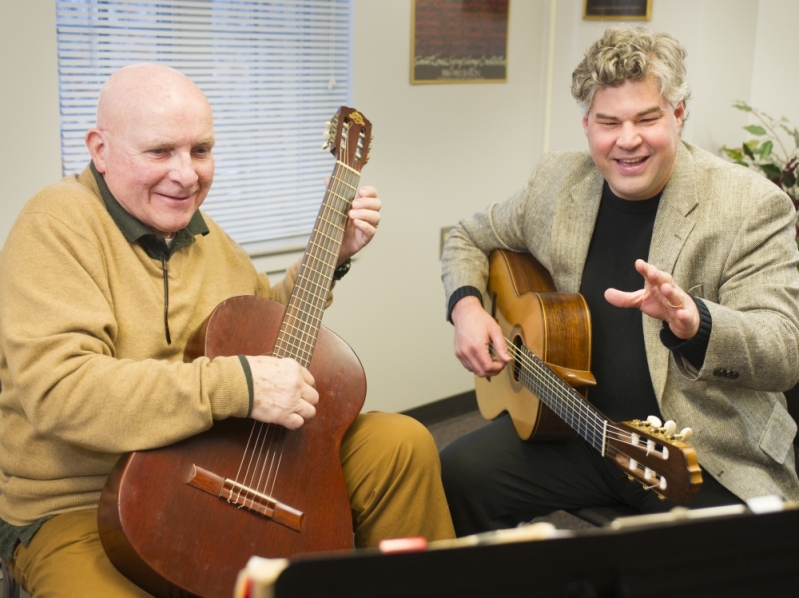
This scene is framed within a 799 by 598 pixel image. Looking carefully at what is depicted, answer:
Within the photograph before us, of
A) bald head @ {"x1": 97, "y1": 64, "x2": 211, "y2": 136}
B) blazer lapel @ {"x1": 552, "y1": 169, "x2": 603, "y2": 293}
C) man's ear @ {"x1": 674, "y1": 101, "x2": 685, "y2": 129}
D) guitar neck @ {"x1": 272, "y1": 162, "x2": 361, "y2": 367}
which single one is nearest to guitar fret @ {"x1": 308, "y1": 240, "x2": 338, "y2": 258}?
guitar neck @ {"x1": 272, "y1": 162, "x2": 361, "y2": 367}

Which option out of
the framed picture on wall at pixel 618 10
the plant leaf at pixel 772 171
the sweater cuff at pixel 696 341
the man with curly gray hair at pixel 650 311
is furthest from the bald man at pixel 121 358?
the framed picture on wall at pixel 618 10

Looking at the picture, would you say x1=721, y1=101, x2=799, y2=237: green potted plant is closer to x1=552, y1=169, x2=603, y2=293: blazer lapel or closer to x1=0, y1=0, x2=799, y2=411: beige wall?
x1=0, y1=0, x2=799, y2=411: beige wall

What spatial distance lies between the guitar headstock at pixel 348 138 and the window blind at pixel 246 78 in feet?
3.39

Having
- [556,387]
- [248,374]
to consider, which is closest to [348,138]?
[248,374]

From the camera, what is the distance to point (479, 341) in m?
2.14

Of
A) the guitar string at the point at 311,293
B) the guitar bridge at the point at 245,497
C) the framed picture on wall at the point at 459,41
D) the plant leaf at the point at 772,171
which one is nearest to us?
the guitar bridge at the point at 245,497

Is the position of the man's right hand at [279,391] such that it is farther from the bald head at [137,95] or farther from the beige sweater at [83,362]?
the bald head at [137,95]

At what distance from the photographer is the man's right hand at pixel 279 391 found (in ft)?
5.02

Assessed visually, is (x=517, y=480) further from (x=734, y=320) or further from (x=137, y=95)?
(x=137, y=95)

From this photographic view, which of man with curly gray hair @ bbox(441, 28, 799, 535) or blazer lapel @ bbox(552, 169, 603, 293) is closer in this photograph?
man with curly gray hair @ bbox(441, 28, 799, 535)

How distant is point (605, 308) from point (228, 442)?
3.18 ft

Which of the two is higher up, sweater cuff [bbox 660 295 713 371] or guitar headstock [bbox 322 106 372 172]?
guitar headstock [bbox 322 106 372 172]

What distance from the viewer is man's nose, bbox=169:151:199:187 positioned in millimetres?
1654

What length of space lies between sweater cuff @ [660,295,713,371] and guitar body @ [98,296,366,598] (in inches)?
25.0
